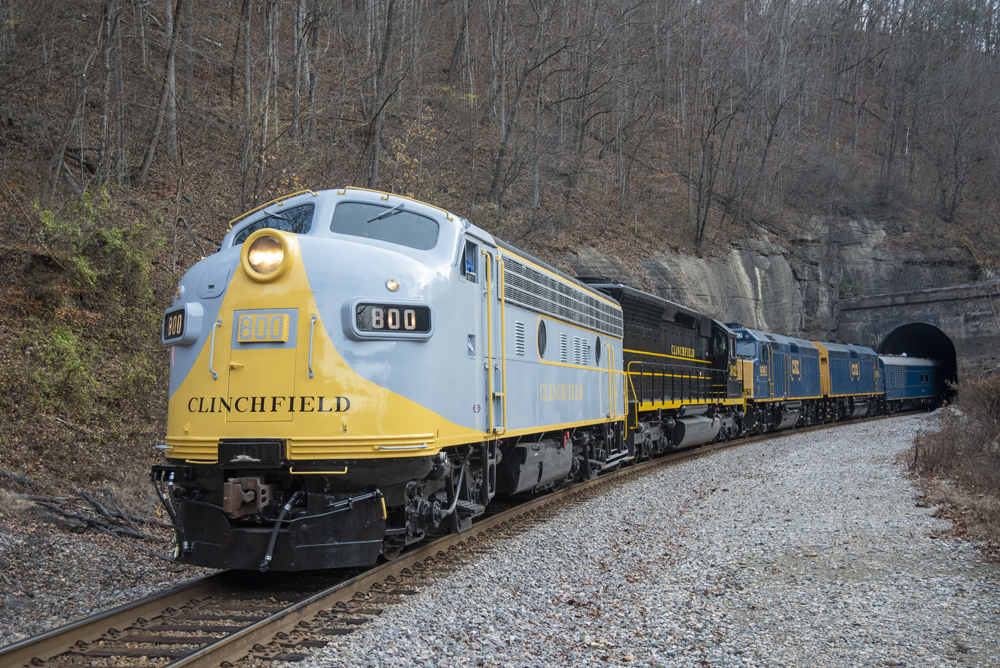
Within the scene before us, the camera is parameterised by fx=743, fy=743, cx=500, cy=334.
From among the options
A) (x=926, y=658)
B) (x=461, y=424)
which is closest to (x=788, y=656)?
(x=926, y=658)

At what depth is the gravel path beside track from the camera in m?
4.91

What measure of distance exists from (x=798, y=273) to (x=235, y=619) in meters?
40.4

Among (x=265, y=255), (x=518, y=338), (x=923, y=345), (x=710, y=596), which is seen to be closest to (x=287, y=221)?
(x=265, y=255)

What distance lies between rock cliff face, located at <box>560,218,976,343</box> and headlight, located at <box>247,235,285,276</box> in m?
24.0

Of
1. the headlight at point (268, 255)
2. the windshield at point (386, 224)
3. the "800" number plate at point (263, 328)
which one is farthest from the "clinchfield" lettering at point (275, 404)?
the windshield at point (386, 224)

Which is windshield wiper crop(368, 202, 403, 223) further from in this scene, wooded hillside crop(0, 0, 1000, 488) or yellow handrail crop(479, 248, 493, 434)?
wooded hillside crop(0, 0, 1000, 488)

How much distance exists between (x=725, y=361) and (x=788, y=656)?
1605cm

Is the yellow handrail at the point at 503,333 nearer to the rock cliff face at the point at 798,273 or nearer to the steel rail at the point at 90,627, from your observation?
the steel rail at the point at 90,627

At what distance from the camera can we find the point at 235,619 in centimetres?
517

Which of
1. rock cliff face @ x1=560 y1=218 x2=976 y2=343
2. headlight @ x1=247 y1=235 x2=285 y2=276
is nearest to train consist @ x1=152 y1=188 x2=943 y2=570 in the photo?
headlight @ x1=247 y1=235 x2=285 y2=276

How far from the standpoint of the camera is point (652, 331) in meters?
16.0

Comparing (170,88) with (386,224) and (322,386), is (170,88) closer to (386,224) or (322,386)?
Result: (386,224)

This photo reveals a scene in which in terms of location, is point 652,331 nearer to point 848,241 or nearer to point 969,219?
point 848,241

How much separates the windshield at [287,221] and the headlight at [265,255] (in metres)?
0.80
